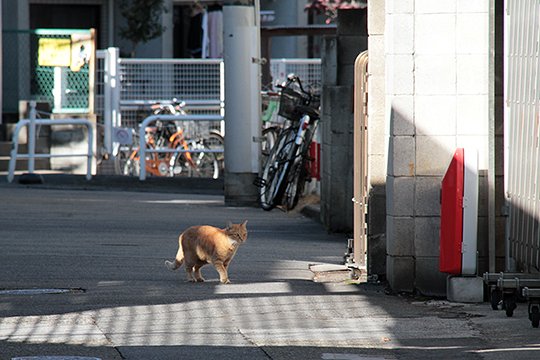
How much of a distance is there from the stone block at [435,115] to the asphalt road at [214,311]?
1.31 m

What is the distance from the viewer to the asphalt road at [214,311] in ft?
29.2

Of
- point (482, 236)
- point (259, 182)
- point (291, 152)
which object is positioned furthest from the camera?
point (259, 182)

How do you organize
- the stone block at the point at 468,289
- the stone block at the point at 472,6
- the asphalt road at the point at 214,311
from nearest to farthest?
the asphalt road at the point at 214,311
the stone block at the point at 468,289
the stone block at the point at 472,6

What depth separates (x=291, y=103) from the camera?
20.3 meters

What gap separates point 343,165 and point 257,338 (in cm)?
788

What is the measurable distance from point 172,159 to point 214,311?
16.4m

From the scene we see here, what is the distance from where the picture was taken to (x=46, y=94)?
28891mm

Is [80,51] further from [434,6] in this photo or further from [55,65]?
[434,6]

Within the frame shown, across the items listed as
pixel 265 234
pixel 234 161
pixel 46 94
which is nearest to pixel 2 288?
pixel 265 234

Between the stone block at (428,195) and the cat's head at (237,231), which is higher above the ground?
the stone block at (428,195)

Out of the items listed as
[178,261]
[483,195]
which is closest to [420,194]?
[483,195]

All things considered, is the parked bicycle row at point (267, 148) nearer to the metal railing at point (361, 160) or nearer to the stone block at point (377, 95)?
the metal railing at point (361, 160)

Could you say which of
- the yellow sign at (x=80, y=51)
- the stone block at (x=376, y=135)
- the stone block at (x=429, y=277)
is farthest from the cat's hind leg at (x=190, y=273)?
the yellow sign at (x=80, y=51)

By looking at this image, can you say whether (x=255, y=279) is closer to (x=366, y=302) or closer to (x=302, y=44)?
(x=366, y=302)
